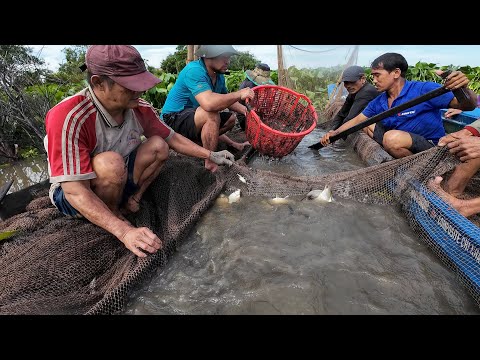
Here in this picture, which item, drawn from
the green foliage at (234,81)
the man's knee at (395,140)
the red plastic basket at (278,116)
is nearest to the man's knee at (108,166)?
the red plastic basket at (278,116)

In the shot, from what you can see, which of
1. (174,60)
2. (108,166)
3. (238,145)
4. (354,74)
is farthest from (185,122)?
(174,60)

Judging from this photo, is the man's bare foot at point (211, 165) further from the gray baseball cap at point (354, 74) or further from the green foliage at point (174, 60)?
the green foliage at point (174, 60)

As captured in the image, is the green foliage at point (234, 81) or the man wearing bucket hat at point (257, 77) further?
the green foliage at point (234, 81)

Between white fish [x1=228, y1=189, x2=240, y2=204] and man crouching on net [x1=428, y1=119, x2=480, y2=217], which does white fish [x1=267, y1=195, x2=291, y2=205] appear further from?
man crouching on net [x1=428, y1=119, x2=480, y2=217]

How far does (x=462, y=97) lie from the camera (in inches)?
116

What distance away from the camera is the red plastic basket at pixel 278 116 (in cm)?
328

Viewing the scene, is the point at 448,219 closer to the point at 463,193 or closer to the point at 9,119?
the point at 463,193

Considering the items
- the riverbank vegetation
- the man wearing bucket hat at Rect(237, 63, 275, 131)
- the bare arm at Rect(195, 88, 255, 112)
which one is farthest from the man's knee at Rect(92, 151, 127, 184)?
the riverbank vegetation

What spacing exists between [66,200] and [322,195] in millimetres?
1979

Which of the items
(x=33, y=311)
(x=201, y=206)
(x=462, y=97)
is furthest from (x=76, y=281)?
(x=462, y=97)

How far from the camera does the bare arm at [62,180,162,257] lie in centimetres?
176

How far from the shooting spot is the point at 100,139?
2.18 meters

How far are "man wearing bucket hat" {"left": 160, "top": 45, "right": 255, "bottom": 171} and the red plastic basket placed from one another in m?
0.28

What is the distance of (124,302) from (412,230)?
6.83ft
